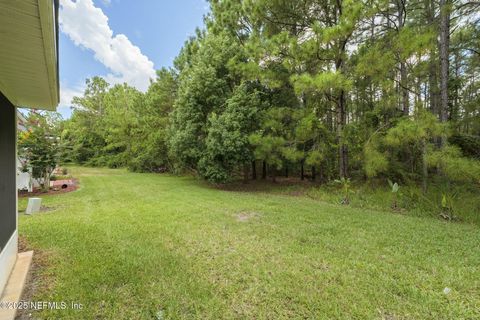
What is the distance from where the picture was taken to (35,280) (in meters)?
2.68

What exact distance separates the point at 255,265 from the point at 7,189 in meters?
3.33

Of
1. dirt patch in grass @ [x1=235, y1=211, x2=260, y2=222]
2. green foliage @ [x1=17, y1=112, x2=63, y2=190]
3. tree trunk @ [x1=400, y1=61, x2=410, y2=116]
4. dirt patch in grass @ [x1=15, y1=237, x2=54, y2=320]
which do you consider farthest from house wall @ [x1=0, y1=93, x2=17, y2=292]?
tree trunk @ [x1=400, y1=61, x2=410, y2=116]

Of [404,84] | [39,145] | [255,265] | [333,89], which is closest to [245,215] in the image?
[255,265]

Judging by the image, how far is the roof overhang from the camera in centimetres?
140

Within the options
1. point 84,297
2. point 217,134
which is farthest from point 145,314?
point 217,134

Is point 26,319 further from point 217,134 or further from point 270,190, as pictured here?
point 270,190

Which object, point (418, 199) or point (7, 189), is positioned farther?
point (418, 199)

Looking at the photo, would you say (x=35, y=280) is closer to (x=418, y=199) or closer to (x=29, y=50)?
(x=29, y=50)

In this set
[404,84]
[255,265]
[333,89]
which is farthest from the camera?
[404,84]

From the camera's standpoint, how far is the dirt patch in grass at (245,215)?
17.7 ft

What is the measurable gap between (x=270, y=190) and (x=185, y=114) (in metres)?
5.04

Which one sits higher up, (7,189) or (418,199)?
(7,189)

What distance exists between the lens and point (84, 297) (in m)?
2.35

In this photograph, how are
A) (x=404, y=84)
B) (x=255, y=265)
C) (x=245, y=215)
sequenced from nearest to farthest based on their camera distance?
(x=255, y=265), (x=245, y=215), (x=404, y=84)
